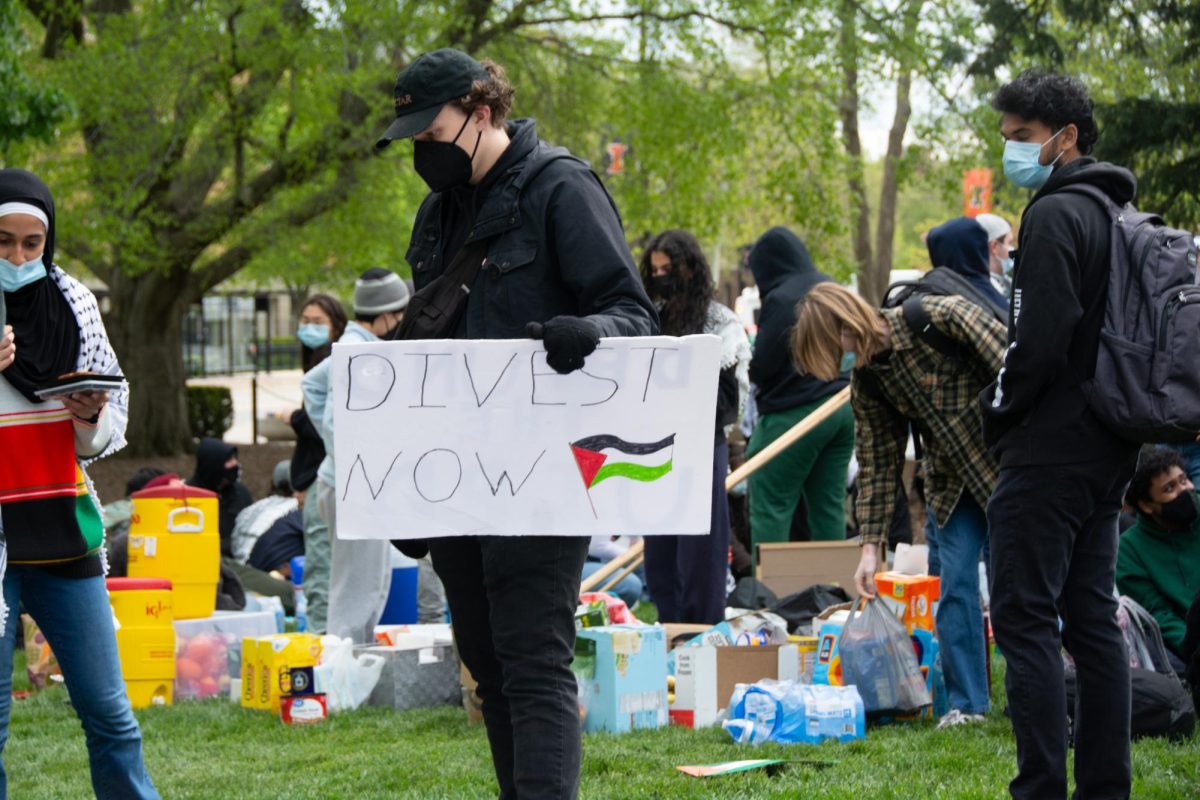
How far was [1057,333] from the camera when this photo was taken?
12.6 ft

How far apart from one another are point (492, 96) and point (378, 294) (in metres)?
3.97

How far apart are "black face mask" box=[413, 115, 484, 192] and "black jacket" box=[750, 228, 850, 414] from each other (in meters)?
4.85

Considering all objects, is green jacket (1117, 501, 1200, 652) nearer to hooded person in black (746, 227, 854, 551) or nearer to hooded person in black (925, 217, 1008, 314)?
hooded person in black (925, 217, 1008, 314)

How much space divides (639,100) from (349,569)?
9678 millimetres

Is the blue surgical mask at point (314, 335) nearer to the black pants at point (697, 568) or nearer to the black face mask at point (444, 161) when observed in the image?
the black pants at point (697, 568)

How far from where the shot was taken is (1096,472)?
3906mm

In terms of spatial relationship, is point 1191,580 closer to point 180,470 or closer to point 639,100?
point 639,100

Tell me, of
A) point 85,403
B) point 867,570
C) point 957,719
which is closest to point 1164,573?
point 957,719

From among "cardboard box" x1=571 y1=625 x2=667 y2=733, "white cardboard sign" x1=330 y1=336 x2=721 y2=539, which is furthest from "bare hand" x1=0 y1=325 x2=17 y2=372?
"cardboard box" x1=571 y1=625 x2=667 y2=733

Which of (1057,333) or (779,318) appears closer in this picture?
(1057,333)

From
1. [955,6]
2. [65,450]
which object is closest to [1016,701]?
[65,450]

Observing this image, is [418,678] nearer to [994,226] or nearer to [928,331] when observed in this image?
[928,331]

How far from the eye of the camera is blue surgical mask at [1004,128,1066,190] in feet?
13.8

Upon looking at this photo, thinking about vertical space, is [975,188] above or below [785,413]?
above
